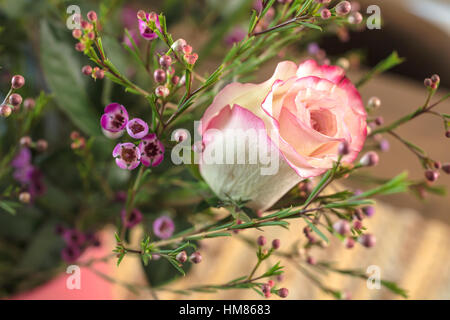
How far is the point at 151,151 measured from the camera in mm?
213

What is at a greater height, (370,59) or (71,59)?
(370,59)

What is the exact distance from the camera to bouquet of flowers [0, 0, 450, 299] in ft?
0.66

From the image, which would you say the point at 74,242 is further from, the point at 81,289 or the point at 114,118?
the point at 114,118

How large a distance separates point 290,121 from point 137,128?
0.23ft

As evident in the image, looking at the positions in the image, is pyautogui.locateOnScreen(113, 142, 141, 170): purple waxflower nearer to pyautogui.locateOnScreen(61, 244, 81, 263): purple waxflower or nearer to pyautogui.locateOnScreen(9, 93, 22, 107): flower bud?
pyautogui.locateOnScreen(9, 93, 22, 107): flower bud

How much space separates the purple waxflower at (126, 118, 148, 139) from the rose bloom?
0.03m

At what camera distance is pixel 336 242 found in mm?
617

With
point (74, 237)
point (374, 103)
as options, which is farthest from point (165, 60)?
point (74, 237)

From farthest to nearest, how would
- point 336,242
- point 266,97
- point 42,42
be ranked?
point 336,242 → point 42,42 → point 266,97

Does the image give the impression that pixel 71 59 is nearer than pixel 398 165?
Yes

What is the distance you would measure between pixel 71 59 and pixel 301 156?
0.22m

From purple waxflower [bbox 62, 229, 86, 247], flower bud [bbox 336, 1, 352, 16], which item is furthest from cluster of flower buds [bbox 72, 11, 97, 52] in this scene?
purple waxflower [bbox 62, 229, 86, 247]
